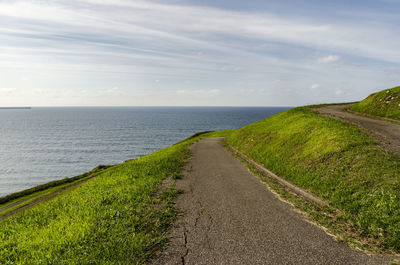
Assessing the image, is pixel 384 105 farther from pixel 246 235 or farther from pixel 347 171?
pixel 246 235

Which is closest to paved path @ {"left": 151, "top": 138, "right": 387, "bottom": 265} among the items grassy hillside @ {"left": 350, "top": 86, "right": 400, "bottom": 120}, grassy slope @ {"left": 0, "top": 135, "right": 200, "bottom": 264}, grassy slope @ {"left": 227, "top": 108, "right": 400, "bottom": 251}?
grassy slope @ {"left": 0, "top": 135, "right": 200, "bottom": 264}

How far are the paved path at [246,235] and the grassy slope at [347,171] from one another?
167cm

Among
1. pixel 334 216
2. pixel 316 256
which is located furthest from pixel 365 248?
pixel 334 216

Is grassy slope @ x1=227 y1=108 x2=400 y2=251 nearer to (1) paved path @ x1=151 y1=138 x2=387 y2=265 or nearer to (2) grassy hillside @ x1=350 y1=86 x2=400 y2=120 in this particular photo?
(1) paved path @ x1=151 y1=138 x2=387 y2=265

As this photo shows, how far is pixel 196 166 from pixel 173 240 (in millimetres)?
11179

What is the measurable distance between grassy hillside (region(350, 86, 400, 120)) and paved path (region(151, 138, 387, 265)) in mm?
19196

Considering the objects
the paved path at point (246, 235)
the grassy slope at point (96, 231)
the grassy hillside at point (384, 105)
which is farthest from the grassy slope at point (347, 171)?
the grassy hillside at point (384, 105)

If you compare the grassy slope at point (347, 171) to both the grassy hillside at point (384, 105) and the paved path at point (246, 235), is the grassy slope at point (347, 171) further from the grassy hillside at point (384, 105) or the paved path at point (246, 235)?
the grassy hillside at point (384, 105)

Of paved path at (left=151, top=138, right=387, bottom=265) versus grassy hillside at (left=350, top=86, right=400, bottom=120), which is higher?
grassy hillside at (left=350, top=86, right=400, bottom=120)

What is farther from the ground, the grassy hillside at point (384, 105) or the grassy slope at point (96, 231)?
the grassy hillside at point (384, 105)

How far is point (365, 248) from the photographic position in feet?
19.5

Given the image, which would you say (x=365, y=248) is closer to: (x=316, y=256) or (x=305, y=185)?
(x=316, y=256)

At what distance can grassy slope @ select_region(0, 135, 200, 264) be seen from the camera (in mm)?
5473

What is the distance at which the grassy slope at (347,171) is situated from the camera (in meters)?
7.07
